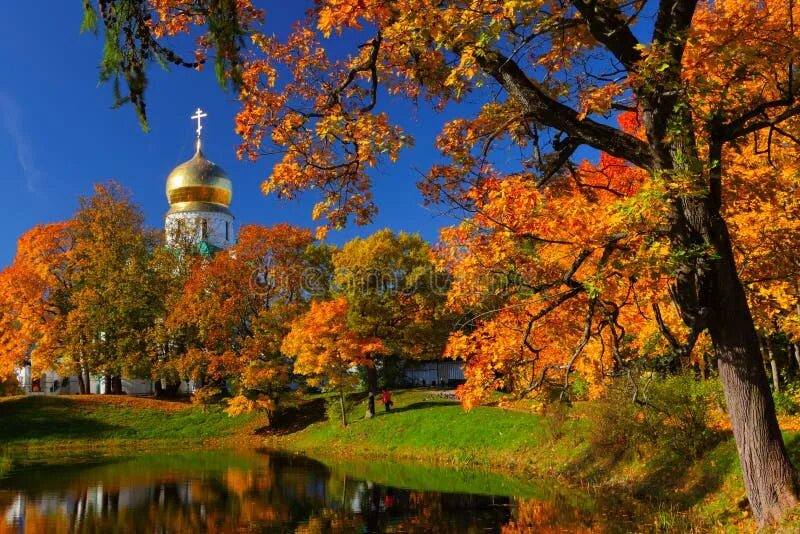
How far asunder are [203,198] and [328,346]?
27.4 metres

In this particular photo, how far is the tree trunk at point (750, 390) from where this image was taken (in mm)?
8359

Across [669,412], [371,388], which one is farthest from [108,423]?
[669,412]

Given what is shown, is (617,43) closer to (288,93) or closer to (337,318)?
(288,93)

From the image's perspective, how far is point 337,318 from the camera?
32.1m

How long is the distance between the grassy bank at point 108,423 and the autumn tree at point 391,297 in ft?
30.7

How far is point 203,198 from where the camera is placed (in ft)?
178

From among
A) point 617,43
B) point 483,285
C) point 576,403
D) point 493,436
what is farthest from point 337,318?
point 617,43

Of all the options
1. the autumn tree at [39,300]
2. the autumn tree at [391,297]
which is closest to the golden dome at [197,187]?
the autumn tree at [39,300]

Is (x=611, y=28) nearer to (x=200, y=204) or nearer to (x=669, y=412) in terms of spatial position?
(x=669, y=412)

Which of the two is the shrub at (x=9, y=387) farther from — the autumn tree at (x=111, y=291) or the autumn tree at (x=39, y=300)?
the autumn tree at (x=111, y=291)

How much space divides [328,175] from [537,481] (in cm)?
1333

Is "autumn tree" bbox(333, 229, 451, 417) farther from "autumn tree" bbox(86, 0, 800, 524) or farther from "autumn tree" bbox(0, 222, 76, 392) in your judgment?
"autumn tree" bbox(86, 0, 800, 524)

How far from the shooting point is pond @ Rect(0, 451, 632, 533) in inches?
554

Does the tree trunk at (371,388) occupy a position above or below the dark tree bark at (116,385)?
Result: below
